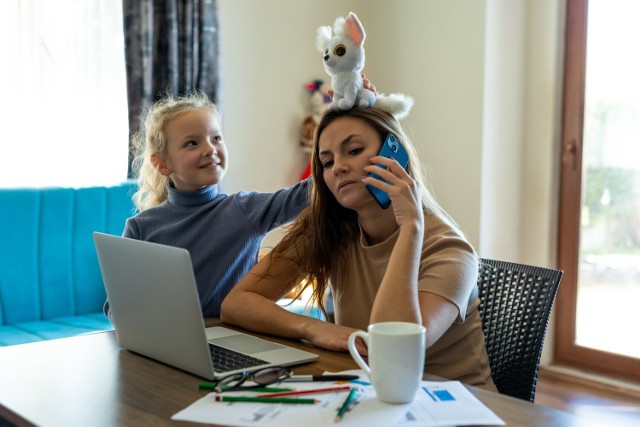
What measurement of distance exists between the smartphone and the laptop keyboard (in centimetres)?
40

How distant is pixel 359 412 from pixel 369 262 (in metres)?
0.63

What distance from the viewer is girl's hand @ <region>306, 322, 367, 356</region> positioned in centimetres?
131

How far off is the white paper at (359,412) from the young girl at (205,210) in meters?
0.81

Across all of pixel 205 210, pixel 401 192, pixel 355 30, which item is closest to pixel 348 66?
pixel 355 30

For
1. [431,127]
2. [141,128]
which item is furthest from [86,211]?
[431,127]

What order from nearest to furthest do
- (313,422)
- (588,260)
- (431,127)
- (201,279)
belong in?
(313,422)
(201,279)
(588,260)
(431,127)

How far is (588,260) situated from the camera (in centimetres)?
352

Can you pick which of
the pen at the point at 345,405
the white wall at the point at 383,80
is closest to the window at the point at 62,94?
the white wall at the point at 383,80

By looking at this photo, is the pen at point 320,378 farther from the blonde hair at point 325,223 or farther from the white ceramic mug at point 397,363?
the blonde hair at point 325,223

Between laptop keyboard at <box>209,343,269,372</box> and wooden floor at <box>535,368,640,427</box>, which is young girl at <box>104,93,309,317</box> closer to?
laptop keyboard at <box>209,343,269,372</box>

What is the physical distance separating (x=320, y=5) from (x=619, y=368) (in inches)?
92.5

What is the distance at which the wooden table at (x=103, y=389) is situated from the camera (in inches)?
39.0

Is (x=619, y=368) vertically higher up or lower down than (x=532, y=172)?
lower down

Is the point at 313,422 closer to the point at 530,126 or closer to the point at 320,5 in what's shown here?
the point at 530,126
